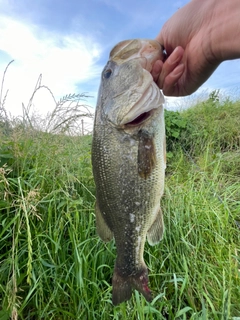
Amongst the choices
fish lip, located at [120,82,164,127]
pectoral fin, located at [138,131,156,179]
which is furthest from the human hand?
pectoral fin, located at [138,131,156,179]

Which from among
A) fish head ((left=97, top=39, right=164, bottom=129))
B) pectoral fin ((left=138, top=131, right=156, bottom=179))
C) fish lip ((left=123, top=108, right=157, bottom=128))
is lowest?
pectoral fin ((left=138, top=131, right=156, bottom=179))

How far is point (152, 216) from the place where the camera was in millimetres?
1400

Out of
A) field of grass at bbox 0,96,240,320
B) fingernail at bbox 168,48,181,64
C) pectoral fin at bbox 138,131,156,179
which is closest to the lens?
pectoral fin at bbox 138,131,156,179

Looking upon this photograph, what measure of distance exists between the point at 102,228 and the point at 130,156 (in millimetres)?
377

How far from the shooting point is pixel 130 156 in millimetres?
1308

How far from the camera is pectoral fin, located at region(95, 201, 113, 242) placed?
4.63 ft

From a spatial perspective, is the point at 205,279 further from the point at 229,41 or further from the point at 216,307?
the point at 229,41

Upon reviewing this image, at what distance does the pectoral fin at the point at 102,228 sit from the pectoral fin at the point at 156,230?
0.63ft

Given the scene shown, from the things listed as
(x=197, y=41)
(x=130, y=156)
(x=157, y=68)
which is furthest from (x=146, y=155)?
(x=197, y=41)

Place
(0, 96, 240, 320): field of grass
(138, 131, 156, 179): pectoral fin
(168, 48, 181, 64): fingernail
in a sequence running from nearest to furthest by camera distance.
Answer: (138, 131, 156, 179): pectoral fin, (168, 48, 181, 64): fingernail, (0, 96, 240, 320): field of grass

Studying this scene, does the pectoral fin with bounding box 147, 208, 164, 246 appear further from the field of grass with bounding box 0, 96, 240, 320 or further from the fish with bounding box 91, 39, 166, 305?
the field of grass with bounding box 0, 96, 240, 320

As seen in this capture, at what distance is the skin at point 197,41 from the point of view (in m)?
1.31

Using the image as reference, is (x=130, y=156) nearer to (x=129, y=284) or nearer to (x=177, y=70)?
(x=177, y=70)

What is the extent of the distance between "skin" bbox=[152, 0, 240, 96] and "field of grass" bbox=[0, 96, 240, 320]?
3.20ft
